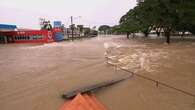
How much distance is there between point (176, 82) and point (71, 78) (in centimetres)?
433

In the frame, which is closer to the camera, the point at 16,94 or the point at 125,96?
the point at 125,96

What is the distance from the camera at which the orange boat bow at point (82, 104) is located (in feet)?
19.2

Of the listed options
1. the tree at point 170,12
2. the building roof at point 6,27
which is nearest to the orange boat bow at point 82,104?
the tree at point 170,12

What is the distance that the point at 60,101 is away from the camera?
6.58 meters

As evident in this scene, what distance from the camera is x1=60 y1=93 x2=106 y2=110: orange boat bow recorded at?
584cm

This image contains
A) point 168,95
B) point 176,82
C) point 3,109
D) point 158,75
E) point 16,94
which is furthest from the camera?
point 158,75

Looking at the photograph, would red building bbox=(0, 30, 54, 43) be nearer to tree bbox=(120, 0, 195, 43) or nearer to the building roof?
the building roof

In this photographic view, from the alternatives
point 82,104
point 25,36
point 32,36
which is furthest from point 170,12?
point 25,36

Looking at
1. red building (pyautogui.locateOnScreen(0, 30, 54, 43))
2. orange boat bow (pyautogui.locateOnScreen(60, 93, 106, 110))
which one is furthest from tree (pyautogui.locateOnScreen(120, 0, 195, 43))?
red building (pyautogui.locateOnScreen(0, 30, 54, 43))

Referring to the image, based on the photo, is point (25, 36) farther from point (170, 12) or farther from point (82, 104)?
point (82, 104)

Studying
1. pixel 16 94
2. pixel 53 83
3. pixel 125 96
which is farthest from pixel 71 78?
pixel 125 96

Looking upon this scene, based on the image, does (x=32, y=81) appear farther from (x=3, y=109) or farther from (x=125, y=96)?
(x=125, y=96)

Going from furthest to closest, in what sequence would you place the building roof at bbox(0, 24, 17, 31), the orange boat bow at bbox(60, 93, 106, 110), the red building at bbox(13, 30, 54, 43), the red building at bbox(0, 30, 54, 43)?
the red building at bbox(13, 30, 54, 43) → the red building at bbox(0, 30, 54, 43) → the building roof at bbox(0, 24, 17, 31) → the orange boat bow at bbox(60, 93, 106, 110)

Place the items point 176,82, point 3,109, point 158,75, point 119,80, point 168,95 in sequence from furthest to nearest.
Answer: point 158,75
point 119,80
point 176,82
point 168,95
point 3,109
